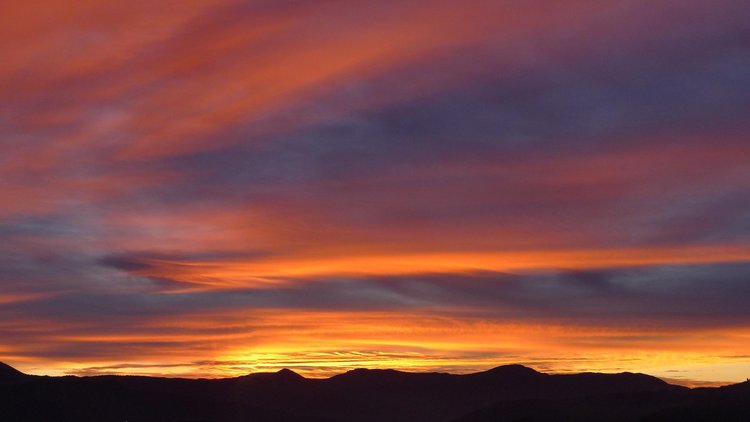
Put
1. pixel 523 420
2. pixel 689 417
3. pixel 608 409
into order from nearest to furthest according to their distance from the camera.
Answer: pixel 689 417 → pixel 523 420 → pixel 608 409

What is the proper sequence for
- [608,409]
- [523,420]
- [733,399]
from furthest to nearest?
[608,409]
[523,420]
[733,399]

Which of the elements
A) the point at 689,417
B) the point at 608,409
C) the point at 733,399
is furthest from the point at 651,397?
the point at 689,417

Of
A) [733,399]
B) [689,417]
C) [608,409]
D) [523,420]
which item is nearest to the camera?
[689,417]

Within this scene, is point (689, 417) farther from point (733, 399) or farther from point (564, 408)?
point (564, 408)

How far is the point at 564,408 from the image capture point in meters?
196

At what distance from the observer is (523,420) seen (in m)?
160

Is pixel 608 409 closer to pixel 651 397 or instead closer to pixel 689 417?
pixel 651 397

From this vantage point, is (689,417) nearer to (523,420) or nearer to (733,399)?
(733,399)

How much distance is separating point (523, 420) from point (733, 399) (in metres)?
34.5

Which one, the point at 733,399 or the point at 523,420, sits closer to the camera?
the point at 733,399

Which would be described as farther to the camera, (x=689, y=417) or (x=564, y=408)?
(x=564, y=408)

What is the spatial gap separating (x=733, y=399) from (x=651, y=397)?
41.4m

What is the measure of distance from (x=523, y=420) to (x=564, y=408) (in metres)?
39.5

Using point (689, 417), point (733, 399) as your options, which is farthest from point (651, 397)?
point (689, 417)
